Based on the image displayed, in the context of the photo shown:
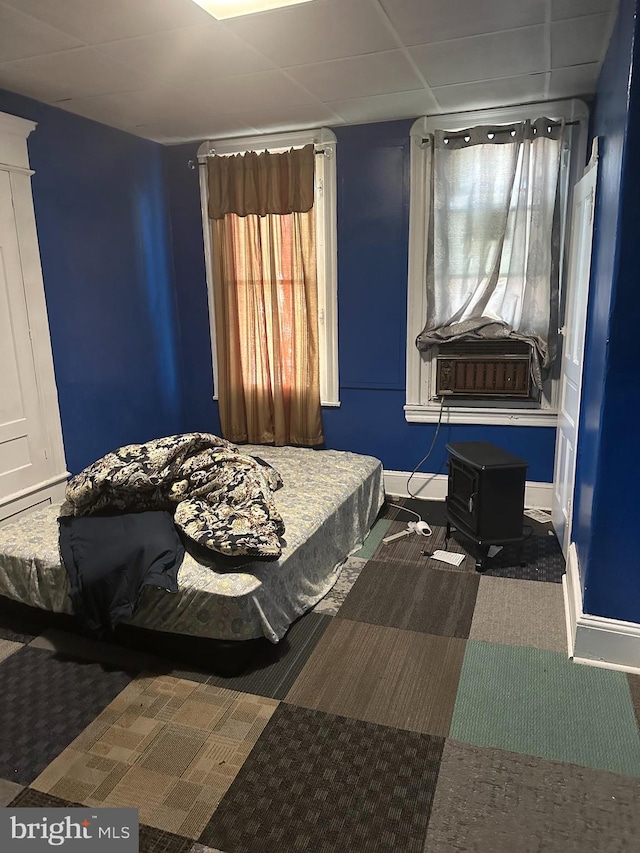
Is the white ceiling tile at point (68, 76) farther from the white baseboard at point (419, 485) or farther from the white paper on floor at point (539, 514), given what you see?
the white paper on floor at point (539, 514)

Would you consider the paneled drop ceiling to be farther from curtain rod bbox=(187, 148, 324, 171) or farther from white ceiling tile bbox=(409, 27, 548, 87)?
curtain rod bbox=(187, 148, 324, 171)

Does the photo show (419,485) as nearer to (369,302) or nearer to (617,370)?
(369,302)

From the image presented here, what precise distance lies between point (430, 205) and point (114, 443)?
261 cm

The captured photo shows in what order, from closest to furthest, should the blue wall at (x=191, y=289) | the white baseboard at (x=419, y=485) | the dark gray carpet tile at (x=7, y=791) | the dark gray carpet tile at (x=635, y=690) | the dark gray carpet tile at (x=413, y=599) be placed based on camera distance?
the dark gray carpet tile at (x=7, y=791), the dark gray carpet tile at (x=635, y=690), the dark gray carpet tile at (x=413, y=599), the white baseboard at (x=419, y=485), the blue wall at (x=191, y=289)

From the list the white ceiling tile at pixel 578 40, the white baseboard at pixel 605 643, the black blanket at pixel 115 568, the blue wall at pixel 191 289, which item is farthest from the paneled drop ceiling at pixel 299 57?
the white baseboard at pixel 605 643

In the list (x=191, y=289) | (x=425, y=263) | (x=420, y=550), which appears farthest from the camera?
(x=191, y=289)

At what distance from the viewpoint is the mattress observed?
7.40 feet

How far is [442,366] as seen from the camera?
3.94 metres

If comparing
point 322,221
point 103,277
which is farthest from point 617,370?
point 103,277

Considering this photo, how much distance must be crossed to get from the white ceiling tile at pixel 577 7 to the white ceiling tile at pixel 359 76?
0.68 m

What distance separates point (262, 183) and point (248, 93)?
830 millimetres

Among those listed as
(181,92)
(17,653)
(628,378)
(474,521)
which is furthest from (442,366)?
(17,653)

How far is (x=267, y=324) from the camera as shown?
4203 mm

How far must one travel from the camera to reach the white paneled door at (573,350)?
9.45ft
